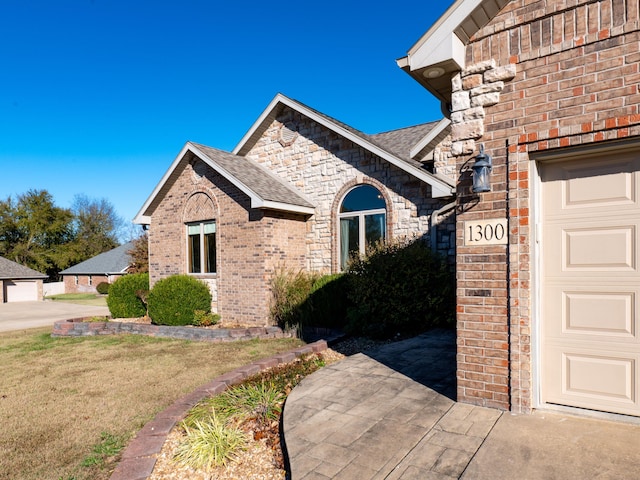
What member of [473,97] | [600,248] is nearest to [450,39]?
[473,97]

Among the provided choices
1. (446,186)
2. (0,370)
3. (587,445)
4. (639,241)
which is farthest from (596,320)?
(0,370)

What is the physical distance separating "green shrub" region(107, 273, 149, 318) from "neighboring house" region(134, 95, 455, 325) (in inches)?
24.6

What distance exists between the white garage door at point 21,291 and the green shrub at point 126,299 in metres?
21.9

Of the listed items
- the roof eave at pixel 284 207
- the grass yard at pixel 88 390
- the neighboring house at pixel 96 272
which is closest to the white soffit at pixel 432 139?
the roof eave at pixel 284 207

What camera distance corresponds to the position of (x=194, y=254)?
1308 centimetres

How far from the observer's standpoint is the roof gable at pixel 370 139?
32.0ft

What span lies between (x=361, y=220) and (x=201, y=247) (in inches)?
198

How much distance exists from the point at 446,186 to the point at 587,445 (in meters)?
7.00

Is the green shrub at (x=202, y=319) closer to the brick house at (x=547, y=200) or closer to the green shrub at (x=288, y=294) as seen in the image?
the green shrub at (x=288, y=294)

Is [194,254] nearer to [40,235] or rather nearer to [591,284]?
[591,284]

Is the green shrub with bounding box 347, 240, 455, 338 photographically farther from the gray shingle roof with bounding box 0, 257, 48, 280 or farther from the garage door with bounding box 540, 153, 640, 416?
the gray shingle roof with bounding box 0, 257, 48, 280

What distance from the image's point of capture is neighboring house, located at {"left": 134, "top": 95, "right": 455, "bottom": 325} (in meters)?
10.7

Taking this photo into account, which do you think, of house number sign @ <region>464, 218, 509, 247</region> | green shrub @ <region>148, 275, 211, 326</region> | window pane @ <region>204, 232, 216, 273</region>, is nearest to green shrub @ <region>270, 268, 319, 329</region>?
green shrub @ <region>148, 275, 211, 326</region>

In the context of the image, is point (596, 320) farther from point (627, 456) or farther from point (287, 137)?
point (287, 137)
